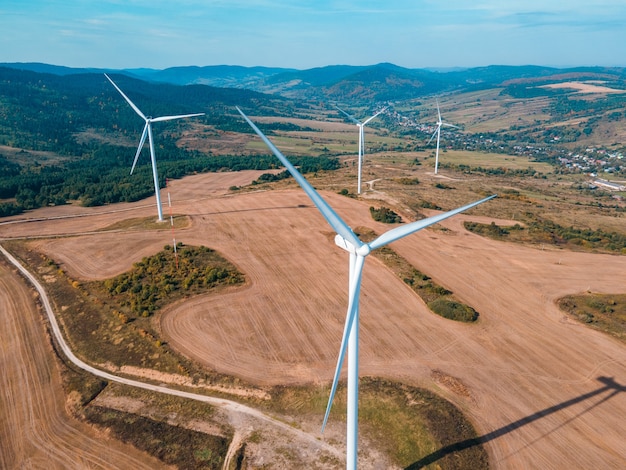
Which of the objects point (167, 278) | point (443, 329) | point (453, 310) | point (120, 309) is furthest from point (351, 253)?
point (167, 278)

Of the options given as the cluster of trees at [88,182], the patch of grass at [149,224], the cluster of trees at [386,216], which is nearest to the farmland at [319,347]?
the patch of grass at [149,224]

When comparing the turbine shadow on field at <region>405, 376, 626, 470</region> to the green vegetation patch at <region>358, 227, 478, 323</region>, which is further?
the green vegetation patch at <region>358, 227, 478, 323</region>

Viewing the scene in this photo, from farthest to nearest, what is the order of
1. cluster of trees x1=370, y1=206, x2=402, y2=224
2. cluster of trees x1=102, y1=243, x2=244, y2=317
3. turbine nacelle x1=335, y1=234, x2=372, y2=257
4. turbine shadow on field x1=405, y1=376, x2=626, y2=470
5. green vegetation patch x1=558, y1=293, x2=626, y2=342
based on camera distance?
cluster of trees x1=370, y1=206, x2=402, y2=224 → cluster of trees x1=102, y1=243, x2=244, y2=317 → green vegetation patch x1=558, y1=293, x2=626, y2=342 → turbine shadow on field x1=405, y1=376, x2=626, y2=470 → turbine nacelle x1=335, y1=234, x2=372, y2=257

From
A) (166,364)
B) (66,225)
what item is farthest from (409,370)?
(66,225)

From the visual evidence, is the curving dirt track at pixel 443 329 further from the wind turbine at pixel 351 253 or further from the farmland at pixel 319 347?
the wind turbine at pixel 351 253

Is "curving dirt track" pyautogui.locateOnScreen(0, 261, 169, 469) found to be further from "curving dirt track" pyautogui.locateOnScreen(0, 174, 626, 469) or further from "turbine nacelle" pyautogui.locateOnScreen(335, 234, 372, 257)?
"turbine nacelle" pyautogui.locateOnScreen(335, 234, 372, 257)

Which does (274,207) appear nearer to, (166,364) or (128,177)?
(166,364)

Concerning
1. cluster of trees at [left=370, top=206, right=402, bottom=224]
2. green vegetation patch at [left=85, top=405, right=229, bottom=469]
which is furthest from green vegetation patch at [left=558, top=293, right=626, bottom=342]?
green vegetation patch at [left=85, top=405, right=229, bottom=469]
